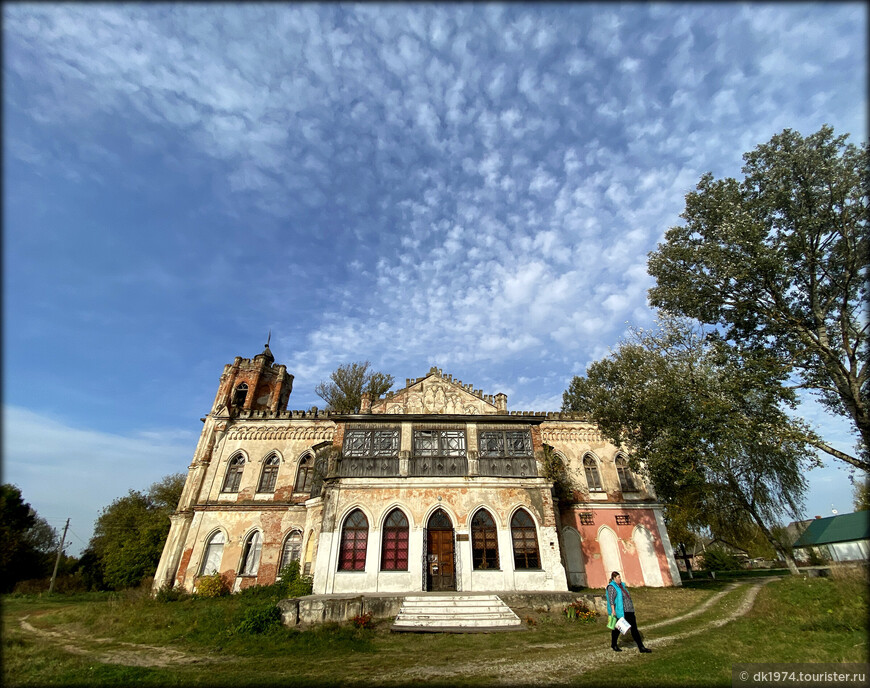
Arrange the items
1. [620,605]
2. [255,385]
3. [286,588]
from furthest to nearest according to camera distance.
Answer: [255,385] < [286,588] < [620,605]

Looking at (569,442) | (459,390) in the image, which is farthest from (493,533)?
(569,442)

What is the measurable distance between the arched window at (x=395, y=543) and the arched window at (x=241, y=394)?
16795 mm

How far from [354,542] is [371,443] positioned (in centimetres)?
458

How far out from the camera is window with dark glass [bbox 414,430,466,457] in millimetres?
19922

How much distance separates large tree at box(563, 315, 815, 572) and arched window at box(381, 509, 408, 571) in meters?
12.6

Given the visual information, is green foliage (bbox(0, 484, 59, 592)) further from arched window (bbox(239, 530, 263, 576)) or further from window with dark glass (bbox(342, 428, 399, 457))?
window with dark glass (bbox(342, 428, 399, 457))

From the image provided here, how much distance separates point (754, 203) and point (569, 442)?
16.3 metres

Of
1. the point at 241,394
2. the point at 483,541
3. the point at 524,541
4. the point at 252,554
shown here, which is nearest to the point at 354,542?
the point at 483,541

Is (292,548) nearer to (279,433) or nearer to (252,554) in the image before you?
(252,554)

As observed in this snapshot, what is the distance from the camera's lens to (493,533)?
60.3 feet

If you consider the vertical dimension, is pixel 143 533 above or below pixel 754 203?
below

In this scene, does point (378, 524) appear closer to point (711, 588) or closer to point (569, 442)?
point (569, 442)

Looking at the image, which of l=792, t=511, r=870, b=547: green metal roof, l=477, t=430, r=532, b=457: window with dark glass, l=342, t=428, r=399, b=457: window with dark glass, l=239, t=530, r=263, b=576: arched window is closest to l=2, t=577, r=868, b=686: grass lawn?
l=239, t=530, r=263, b=576: arched window

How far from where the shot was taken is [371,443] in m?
20.0
